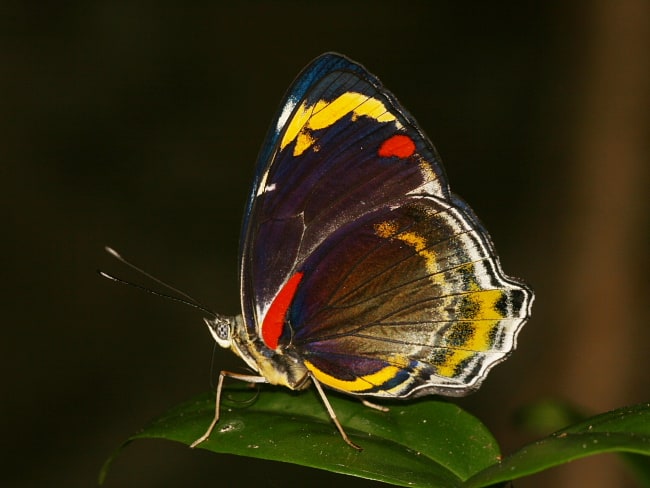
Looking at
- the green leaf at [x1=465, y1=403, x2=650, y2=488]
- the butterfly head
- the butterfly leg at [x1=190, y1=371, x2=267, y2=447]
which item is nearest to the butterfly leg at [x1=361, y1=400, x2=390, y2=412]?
the butterfly leg at [x1=190, y1=371, x2=267, y2=447]

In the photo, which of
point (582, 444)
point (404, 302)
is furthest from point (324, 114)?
point (582, 444)

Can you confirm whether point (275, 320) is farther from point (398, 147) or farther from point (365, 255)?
point (398, 147)

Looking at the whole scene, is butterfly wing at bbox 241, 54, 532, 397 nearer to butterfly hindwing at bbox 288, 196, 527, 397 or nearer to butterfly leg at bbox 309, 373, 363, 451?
butterfly hindwing at bbox 288, 196, 527, 397

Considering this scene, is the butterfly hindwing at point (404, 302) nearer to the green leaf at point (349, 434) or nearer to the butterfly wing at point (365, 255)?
the butterfly wing at point (365, 255)

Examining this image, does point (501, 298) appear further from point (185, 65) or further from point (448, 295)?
point (185, 65)

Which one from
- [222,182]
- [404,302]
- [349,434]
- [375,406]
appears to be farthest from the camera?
[222,182]
